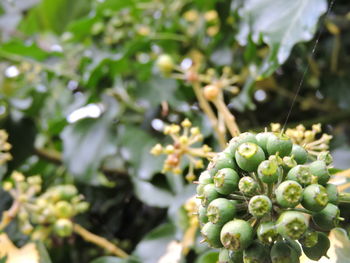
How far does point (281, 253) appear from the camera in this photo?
1.66 ft

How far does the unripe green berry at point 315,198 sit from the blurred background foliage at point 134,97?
47 cm

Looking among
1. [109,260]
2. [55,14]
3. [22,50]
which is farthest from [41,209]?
[55,14]

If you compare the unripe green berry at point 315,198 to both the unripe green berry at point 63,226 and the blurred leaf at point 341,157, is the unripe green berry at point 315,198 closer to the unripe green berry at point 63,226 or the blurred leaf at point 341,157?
→ the blurred leaf at point 341,157

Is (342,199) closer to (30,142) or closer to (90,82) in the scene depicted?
(90,82)

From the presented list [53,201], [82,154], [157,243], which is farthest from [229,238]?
[82,154]

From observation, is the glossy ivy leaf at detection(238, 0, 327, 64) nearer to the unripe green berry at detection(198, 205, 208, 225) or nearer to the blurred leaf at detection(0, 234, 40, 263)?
the unripe green berry at detection(198, 205, 208, 225)

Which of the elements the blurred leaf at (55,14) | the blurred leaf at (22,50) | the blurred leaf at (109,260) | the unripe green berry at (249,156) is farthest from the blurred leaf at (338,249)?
the blurred leaf at (55,14)

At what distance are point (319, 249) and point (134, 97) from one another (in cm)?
78

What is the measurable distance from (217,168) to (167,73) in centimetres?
59

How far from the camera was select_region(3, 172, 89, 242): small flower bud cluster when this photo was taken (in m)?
1.00

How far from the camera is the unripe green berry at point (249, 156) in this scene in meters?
0.54

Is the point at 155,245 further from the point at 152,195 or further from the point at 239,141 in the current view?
the point at 239,141

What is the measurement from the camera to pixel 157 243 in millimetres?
945

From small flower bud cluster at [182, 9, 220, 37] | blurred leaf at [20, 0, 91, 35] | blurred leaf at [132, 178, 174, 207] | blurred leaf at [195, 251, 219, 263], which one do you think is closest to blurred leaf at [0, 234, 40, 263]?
blurred leaf at [132, 178, 174, 207]
